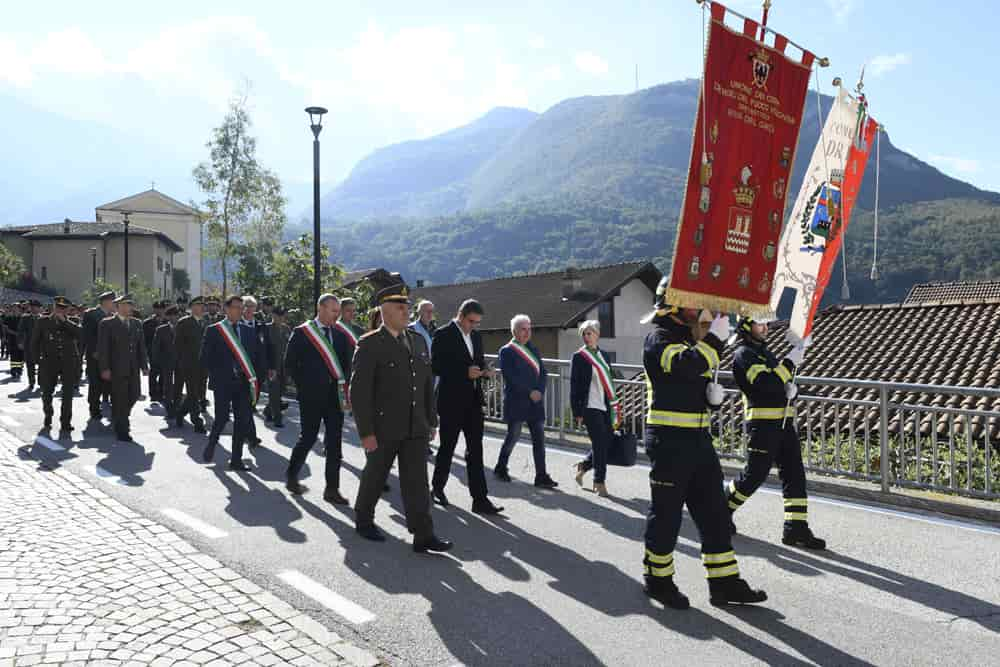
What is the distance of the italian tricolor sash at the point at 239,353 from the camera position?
9125 mm

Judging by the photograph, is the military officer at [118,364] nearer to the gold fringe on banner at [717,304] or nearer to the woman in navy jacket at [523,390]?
the woman in navy jacket at [523,390]

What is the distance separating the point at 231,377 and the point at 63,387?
387 centimetres

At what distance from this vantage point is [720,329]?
4.98 meters

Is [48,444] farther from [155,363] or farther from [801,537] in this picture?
[801,537]

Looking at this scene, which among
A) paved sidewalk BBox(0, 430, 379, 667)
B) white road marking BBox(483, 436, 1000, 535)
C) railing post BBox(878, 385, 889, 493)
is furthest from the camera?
railing post BBox(878, 385, 889, 493)

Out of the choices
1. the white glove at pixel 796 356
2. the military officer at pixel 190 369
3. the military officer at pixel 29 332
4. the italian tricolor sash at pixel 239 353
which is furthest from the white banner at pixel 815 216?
the military officer at pixel 29 332

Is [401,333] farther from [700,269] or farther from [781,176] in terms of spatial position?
[781,176]

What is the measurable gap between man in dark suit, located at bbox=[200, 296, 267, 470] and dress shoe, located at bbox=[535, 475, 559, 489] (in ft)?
10.8

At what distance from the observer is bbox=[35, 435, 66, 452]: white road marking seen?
10195mm

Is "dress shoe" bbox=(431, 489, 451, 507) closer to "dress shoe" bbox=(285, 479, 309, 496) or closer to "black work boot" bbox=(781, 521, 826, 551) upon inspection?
"dress shoe" bbox=(285, 479, 309, 496)

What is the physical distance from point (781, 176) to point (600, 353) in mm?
2839

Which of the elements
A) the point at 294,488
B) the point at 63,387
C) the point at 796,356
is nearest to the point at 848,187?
the point at 796,356

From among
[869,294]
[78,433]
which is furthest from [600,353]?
[869,294]

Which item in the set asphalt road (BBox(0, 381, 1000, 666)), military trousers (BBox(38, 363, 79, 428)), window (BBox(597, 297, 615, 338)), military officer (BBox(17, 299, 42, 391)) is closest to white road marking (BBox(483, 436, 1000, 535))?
asphalt road (BBox(0, 381, 1000, 666))
